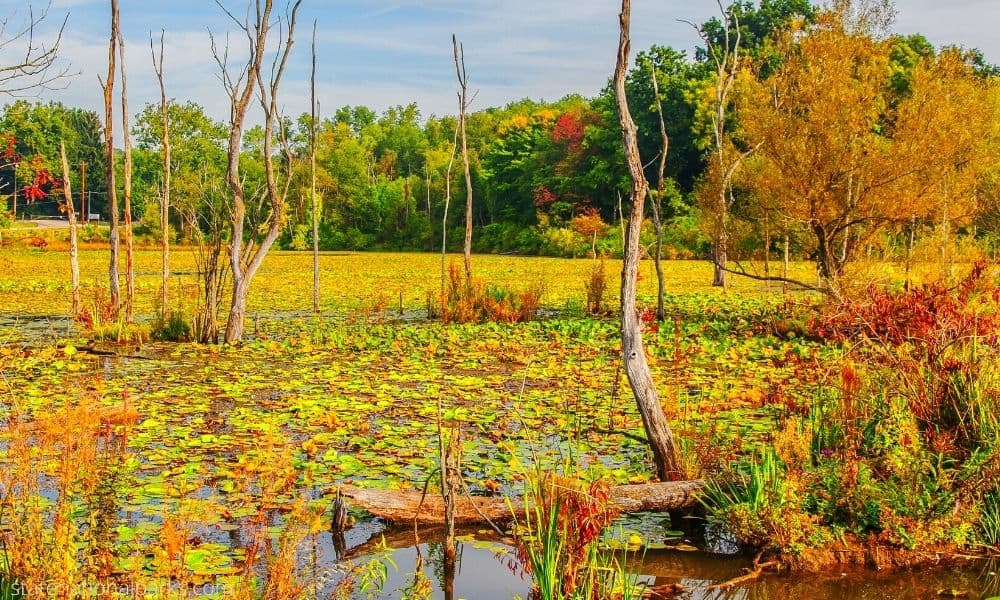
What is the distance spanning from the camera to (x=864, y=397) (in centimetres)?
536

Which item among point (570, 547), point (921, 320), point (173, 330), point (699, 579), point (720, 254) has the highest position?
point (720, 254)

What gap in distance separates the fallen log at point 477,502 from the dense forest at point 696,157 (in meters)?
4.69

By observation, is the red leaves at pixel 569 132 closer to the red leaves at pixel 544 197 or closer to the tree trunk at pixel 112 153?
the red leaves at pixel 544 197

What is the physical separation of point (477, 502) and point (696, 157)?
35.5 m

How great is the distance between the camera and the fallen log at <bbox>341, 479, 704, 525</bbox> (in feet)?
16.2

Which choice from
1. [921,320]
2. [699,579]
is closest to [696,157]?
[921,320]

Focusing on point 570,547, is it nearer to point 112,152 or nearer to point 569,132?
point 112,152

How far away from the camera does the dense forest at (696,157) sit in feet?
40.7

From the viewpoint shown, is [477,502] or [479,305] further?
[479,305]

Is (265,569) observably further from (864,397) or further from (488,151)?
(488,151)

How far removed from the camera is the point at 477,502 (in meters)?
5.06

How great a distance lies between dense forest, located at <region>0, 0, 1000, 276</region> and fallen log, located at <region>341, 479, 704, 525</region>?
4.69m

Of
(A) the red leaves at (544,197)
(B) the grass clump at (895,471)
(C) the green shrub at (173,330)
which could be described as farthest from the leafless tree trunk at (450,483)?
(A) the red leaves at (544,197)

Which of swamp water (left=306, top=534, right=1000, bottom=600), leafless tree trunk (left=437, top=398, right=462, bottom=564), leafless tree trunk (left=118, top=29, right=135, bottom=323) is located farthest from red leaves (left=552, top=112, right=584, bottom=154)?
leafless tree trunk (left=437, top=398, right=462, bottom=564)
